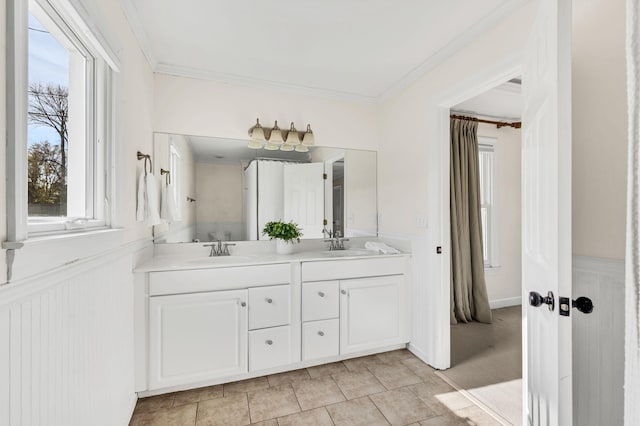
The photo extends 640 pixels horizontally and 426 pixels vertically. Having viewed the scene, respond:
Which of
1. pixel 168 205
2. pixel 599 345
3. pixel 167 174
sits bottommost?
pixel 599 345

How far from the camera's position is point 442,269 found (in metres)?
2.25

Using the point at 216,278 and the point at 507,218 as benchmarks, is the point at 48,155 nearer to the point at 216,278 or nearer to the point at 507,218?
the point at 216,278

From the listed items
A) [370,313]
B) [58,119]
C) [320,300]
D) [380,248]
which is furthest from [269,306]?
[58,119]

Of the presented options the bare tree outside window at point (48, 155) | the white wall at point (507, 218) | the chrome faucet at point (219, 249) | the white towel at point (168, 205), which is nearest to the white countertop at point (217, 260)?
the chrome faucet at point (219, 249)

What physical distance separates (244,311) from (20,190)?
1525 millimetres

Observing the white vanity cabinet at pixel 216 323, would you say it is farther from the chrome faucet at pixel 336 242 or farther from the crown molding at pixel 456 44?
the crown molding at pixel 456 44

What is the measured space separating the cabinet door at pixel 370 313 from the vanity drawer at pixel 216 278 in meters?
0.56

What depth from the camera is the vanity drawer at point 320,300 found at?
2264 millimetres

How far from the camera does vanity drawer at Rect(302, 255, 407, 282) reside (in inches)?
90.3

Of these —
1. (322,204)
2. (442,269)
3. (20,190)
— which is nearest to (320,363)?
(442,269)

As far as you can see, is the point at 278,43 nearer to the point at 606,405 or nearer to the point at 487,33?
the point at 487,33

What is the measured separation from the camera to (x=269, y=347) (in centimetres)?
214

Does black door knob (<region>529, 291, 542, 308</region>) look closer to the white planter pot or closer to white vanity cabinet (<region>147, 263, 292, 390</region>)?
white vanity cabinet (<region>147, 263, 292, 390</region>)

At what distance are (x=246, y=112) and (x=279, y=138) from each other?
0.37 m
